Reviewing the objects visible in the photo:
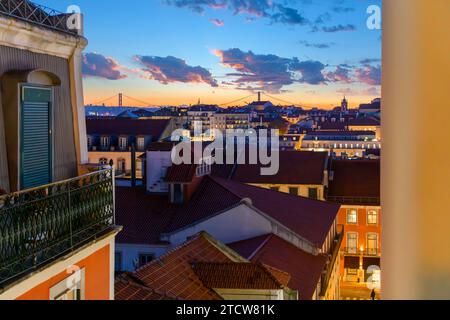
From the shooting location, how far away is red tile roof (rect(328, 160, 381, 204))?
21528mm

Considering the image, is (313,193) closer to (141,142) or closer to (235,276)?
(141,142)

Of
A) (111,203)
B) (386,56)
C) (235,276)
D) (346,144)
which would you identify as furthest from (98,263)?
(346,144)

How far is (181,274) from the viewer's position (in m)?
7.44

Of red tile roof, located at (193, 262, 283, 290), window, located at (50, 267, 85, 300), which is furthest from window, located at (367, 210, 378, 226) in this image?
window, located at (50, 267, 85, 300)

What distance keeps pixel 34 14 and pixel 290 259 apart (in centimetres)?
877

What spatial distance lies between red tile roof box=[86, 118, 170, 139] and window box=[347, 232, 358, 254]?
11376mm

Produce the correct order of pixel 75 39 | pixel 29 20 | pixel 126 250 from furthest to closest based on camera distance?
pixel 126 250, pixel 75 39, pixel 29 20

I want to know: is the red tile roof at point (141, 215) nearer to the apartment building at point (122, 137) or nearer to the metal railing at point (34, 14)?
the metal railing at point (34, 14)

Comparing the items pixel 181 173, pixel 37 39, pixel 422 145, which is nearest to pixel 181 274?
pixel 37 39

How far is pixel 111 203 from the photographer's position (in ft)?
11.7

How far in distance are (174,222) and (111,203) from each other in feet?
32.6

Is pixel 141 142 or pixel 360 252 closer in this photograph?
pixel 360 252

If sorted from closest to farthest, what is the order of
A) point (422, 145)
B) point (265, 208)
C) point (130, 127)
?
point (422, 145), point (265, 208), point (130, 127)
